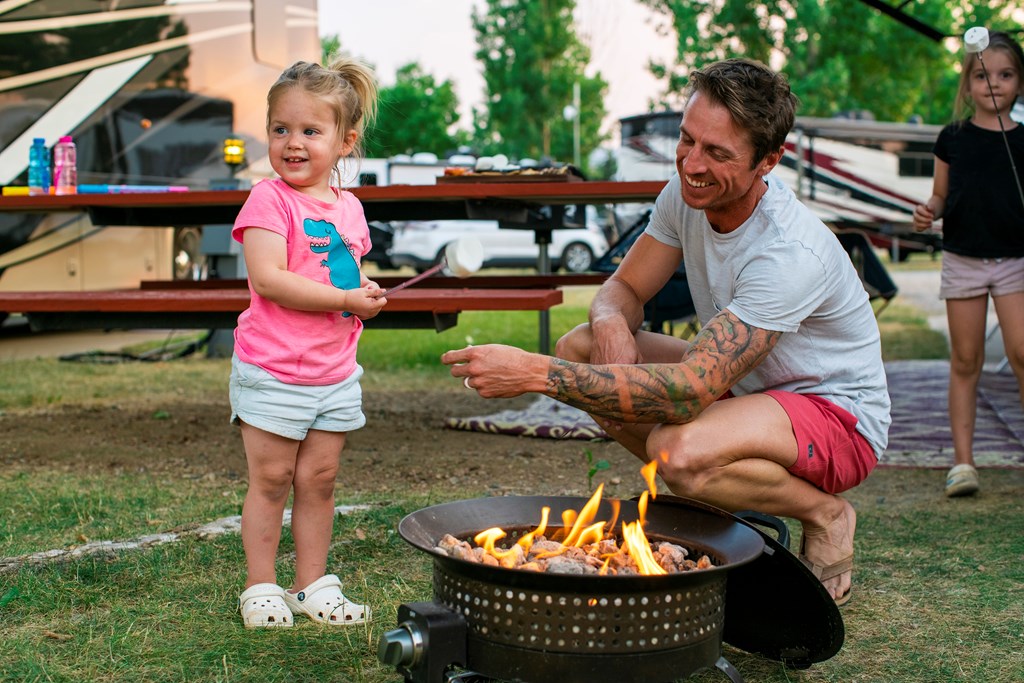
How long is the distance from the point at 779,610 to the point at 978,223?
7.55 feet

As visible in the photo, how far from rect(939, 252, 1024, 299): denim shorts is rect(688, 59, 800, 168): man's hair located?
1.80 meters

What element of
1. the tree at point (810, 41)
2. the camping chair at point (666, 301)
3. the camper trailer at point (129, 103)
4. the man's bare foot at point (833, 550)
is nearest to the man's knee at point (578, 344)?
the man's bare foot at point (833, 550)

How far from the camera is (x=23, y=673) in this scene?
7.19ft

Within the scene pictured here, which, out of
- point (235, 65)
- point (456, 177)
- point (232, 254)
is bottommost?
point (232, 254)

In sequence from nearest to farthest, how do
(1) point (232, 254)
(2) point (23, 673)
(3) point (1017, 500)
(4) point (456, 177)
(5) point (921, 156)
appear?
(2) point (23, 673) → (3) point (1017, 500) → (4) point (456, 177) → (1) point (232, 254) → (5) point (921, 156)

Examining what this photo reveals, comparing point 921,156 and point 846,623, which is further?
point 921,156

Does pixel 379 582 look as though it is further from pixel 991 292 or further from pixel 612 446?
pixel 991 292

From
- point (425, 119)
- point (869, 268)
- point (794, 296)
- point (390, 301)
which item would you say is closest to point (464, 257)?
point (794, 296)

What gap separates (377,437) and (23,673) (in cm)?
272

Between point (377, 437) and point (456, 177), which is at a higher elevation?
point (456, 177)

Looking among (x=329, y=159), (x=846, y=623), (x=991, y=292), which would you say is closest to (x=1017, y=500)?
(x=991, y=292)

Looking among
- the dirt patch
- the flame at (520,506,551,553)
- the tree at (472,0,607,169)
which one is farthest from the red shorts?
the tree at (472,0,607,169)

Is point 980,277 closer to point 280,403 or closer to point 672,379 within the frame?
point 672,379

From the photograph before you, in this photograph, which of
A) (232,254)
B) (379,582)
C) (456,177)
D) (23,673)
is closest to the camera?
(23,673)
